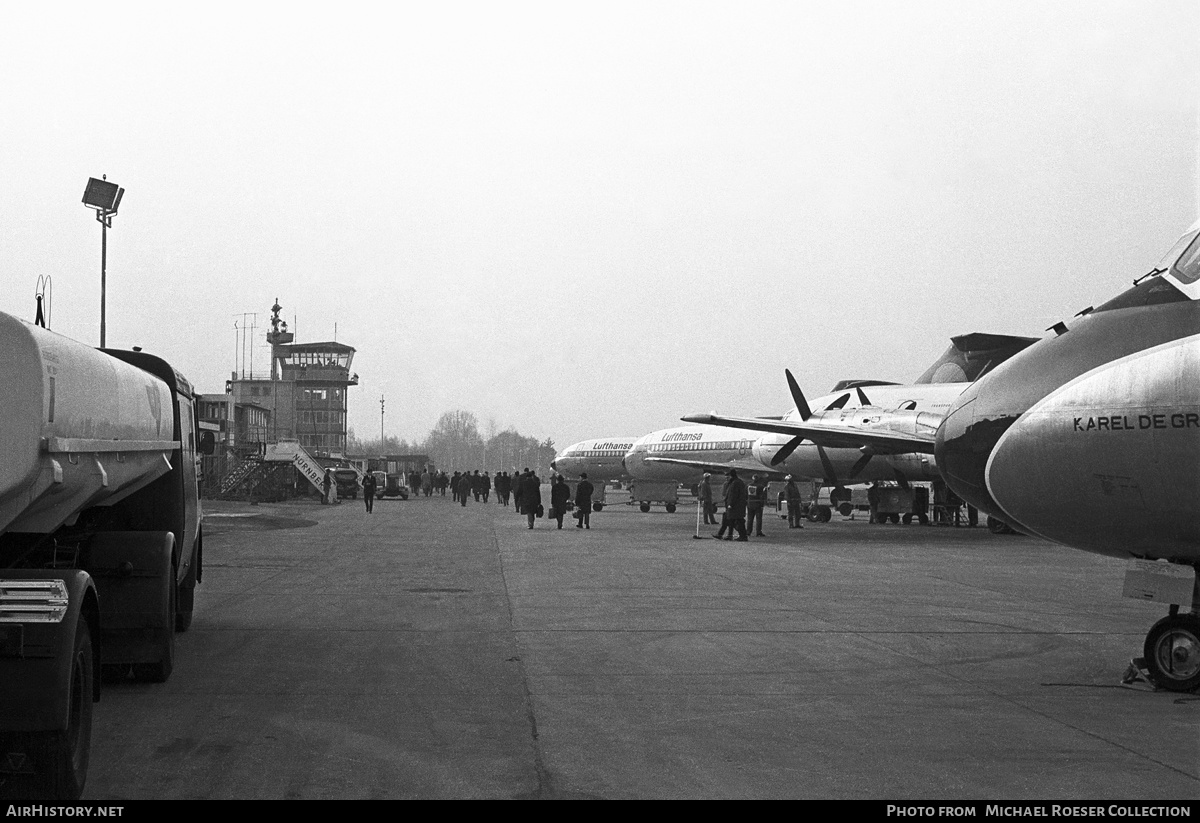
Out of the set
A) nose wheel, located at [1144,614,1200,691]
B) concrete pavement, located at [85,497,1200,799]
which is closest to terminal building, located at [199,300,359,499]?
concrete pavement, located at [85,497,1200,799]

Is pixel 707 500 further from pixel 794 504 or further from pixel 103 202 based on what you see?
pixel 103 202

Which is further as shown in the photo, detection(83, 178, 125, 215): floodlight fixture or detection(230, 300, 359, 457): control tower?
detection(230, 300, 359, 457): control tower

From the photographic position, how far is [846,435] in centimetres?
3152

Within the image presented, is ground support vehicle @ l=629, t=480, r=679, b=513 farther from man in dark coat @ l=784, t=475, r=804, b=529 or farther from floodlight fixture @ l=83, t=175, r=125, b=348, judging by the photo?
floodlight fixture @ l=83, t=175, r=125, b=348

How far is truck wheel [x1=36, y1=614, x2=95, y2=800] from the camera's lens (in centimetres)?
541

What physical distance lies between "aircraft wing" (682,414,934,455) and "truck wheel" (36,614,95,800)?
26.4m

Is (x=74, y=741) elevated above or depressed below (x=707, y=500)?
below

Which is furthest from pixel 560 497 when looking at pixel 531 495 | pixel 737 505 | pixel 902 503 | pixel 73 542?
pixel 73 542

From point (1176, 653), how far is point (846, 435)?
22.7 meters

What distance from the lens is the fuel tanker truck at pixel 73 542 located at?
537 cm

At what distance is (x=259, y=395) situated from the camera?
3688 inches
